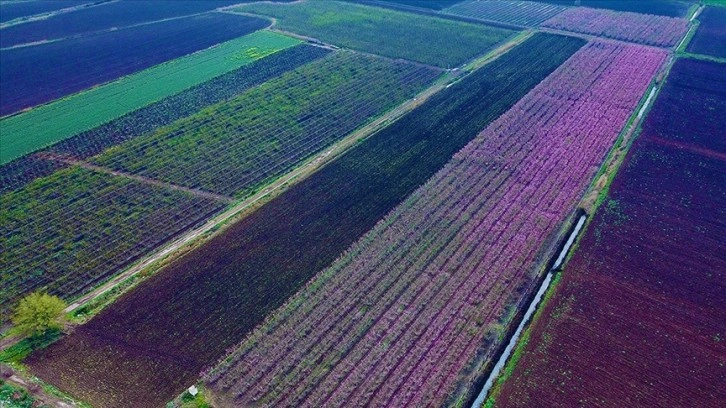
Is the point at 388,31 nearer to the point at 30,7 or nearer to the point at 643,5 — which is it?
the point at 643,5

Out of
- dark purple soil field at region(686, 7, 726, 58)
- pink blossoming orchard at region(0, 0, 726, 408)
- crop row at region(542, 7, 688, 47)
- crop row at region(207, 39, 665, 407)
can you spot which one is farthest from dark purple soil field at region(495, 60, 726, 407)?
crop row at region(542, 7, 688, 47)

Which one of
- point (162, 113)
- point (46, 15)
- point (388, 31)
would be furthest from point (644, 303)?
point (46, 15)

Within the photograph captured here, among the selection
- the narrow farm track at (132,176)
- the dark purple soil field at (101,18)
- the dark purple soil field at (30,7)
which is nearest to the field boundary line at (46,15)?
the dark purple soil field at (30,7)

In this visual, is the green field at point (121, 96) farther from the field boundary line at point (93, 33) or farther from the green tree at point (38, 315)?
the green tree at point (38, 315)

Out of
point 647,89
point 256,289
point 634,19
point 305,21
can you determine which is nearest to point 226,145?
point 256,289

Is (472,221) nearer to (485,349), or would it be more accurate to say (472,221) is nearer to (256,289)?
(485,349)

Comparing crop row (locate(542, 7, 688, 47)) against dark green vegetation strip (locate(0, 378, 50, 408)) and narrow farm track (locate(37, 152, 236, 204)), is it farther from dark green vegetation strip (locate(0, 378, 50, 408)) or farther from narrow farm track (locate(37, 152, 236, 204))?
dark green vegetation strip (locate(0, 378, 50, 408))
